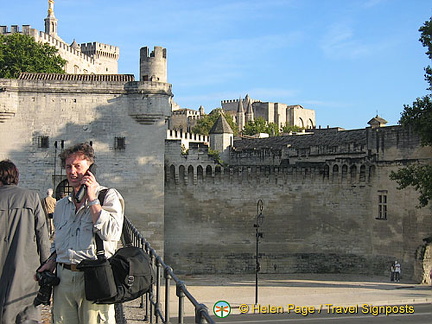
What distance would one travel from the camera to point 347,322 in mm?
20344

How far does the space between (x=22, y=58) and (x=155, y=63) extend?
25.5 metres

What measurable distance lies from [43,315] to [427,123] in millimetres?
18581

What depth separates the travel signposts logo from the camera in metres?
21.9

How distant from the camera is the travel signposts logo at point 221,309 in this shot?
71.7 feet

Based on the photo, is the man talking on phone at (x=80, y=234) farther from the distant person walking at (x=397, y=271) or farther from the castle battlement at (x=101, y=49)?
the castle battlement at (x=101, y=49)

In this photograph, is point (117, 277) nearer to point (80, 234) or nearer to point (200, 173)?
point (80, 234)

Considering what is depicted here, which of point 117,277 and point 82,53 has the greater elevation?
point 82,53

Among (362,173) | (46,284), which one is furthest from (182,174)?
(46,284)

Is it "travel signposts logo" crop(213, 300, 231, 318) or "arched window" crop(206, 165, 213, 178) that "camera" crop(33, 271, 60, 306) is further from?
"arched window" crop(206, 165, 213, 178)

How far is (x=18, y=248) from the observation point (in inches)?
239

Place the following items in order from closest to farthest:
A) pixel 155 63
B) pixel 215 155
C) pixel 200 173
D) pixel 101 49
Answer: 1. pixel 200 173
2. pixel 215 155
3. pixel 155 63
4. pixel 101 49

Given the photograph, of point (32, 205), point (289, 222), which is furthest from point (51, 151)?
point (32, 205)

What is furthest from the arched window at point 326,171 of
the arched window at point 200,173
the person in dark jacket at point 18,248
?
the person in dark jacket at point 18,248

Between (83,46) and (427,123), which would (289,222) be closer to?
(427,123)
